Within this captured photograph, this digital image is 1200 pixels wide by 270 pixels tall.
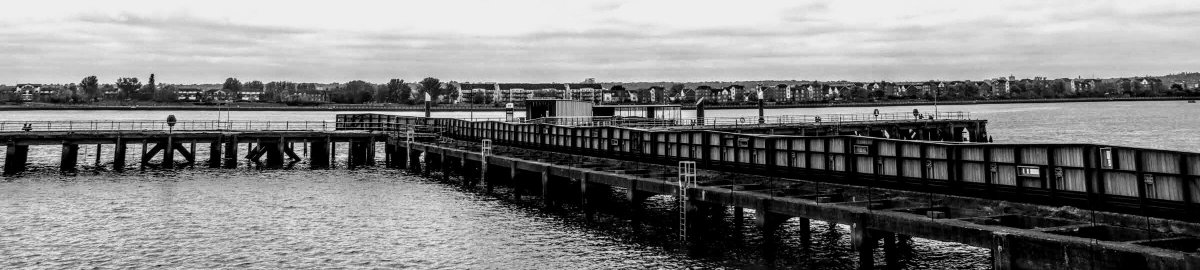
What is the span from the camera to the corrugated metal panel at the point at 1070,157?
25.1 m

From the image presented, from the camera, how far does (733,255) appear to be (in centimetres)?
3023

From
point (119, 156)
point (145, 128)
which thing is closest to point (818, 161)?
point (119, 156)

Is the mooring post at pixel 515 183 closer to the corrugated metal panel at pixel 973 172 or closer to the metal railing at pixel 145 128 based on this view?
the corrugated metal panel at pixel 973 172

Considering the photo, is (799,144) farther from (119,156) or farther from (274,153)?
(274,153)

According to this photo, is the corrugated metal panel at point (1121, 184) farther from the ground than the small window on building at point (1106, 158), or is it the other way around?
the small window on building at point (1106, 158)

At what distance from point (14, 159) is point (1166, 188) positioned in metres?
75.3

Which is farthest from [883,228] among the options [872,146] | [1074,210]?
[872,146]

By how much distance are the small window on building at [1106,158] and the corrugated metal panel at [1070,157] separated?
57 cm

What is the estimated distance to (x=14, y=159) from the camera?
216 feet

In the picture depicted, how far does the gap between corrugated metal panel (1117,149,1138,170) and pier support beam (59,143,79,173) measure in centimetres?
7046

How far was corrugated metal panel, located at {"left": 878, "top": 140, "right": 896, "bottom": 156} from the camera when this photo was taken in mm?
32281

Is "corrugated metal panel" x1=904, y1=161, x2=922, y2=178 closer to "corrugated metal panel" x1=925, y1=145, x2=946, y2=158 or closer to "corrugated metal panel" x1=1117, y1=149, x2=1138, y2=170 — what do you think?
"corrugated metal panel" x1=925, y1=145, x2=946, y2=158

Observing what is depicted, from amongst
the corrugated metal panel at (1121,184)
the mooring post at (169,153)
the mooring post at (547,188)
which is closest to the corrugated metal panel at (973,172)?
the corrugated metal panel at (1121,184)

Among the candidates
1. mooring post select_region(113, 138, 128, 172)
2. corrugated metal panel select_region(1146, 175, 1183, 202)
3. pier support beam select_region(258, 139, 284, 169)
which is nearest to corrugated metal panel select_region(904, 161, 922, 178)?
corrugated metal panel select_region(1146, 175, 1183, 202)
